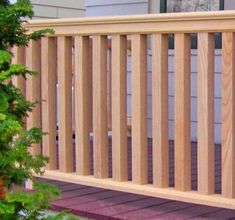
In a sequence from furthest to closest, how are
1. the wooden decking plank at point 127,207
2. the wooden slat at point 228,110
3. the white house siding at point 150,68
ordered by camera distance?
the white house siding at point 150,68
the wooden decking plank at point 127,207
the wooden slat at point 228,110

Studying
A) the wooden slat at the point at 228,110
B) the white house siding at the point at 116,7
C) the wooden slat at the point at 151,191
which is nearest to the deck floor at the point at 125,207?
the wooden slat at the point at 151,191

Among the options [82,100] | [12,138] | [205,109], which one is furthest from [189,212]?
[12,138]

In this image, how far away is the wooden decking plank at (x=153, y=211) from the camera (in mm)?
3879

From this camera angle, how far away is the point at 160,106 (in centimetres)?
390

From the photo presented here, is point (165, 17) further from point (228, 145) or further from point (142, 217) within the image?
point (142, 217)

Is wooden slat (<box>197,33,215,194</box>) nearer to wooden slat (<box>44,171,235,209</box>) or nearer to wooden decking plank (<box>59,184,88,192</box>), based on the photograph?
wooden slat (<box>44,171,235,209</box>)

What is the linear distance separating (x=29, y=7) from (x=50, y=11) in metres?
7.83

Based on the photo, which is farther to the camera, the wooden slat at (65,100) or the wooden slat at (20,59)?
the wooden slat at (20,59)

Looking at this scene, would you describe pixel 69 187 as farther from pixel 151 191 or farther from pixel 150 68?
pixel 150 68

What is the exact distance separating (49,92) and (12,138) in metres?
2.30

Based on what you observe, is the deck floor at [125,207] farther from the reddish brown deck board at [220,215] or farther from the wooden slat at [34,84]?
the wooden slat at [34,84]

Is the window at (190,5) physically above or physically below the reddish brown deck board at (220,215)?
above

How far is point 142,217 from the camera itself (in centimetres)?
388

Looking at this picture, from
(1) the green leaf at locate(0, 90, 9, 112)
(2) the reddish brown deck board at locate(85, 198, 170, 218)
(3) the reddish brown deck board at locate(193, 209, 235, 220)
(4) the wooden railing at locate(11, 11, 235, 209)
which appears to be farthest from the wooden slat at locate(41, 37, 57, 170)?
(1) the green leaf at locate(0, 90, 9, 112)
